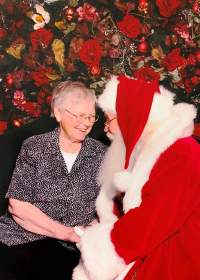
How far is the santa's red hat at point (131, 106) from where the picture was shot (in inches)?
81.3

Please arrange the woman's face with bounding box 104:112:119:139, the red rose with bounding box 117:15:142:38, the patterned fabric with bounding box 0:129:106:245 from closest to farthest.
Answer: the woman's face with bounding box 104:112:119:139
the patterned fabric with bounding box 0:129:106:245
the red rose with bounding box 117:15:142:38

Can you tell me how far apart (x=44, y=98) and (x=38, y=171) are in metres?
1.16

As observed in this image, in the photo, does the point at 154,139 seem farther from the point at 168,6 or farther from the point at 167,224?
the point at 168,6

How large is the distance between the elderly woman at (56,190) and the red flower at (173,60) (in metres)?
1.15

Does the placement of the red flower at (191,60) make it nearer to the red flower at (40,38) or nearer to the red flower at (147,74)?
the red flower at (147,74)

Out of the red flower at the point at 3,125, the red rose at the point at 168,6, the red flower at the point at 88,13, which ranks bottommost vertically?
the red flower at the point at 3,125

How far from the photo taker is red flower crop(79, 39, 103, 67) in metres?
3.46

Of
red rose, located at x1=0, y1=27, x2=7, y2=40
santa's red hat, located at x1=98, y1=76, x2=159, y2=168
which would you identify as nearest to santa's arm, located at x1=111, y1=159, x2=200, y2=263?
santa's red hat, located at x1=98, y1=76, x2=159, y2=168

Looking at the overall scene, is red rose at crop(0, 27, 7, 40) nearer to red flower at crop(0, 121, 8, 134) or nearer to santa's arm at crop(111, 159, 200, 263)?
red flower at crop(0, 121, 8, 134)

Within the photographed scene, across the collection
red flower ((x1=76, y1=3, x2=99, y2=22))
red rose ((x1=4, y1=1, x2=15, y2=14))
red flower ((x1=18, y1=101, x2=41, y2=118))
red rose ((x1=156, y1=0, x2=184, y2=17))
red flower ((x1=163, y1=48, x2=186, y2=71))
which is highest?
red rose ((x1=156, y1=0, x2=184, y2=17))

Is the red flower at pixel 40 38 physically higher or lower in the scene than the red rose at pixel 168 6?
lower

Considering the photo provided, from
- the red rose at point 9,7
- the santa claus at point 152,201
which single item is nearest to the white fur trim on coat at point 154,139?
the santa claus at point 152,201

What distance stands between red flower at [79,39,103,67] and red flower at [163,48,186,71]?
47 centimetres

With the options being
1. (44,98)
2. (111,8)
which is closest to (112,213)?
(44,98)
